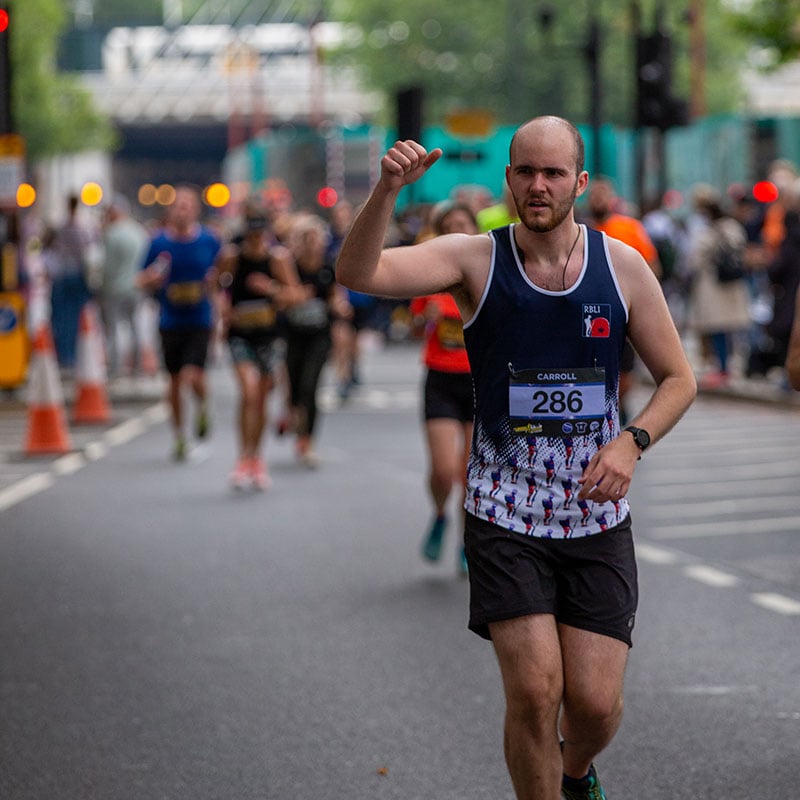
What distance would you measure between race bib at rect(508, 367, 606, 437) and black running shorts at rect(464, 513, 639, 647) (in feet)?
0.84

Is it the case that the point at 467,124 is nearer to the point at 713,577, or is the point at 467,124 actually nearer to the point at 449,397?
the point at 713,577

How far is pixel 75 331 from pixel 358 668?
57.7 feet

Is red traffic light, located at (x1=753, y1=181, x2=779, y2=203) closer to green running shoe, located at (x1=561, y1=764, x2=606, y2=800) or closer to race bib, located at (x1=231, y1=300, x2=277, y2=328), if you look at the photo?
race bib, located at (x1=231, y1=300, x2=277, y2=328)

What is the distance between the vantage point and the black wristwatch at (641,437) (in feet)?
15.3

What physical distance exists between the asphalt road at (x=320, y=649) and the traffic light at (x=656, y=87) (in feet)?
30.8

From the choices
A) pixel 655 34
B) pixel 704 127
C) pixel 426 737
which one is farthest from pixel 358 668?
pixel 704 127

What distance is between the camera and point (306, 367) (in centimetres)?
1491

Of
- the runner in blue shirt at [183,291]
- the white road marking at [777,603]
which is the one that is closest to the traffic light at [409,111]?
the runner in blue shirt at [183,291]

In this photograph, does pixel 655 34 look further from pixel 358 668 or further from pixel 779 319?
pixel 358 668

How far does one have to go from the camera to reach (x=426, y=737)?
20.7ft

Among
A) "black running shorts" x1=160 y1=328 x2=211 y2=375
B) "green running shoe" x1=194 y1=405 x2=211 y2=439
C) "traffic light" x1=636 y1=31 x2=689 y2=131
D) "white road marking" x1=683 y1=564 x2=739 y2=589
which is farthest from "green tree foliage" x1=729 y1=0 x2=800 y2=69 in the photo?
"white road marking" x1=683 y1=564 x2=739 y2=589

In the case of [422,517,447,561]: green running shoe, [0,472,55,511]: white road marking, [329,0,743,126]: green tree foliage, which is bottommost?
[0,472,55,511]: white road marking

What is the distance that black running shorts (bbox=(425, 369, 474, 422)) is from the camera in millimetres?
9141

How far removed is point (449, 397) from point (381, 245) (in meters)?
4.68
